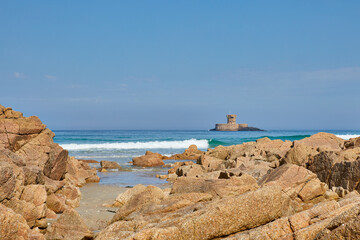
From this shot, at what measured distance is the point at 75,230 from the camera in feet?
25.4

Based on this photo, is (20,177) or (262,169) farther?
(262,169)

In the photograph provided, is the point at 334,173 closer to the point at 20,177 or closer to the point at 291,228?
the point at 291,228

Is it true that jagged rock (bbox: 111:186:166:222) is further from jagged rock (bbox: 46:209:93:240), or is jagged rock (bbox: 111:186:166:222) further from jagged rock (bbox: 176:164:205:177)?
jagged rock (bbox: 176:164:205:177)

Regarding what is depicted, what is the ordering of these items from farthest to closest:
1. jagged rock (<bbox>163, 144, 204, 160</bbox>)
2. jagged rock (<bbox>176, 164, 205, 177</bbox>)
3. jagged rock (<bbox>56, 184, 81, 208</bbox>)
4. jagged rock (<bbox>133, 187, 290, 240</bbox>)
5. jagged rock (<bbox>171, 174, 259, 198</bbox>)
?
jagged rock (<bbox>163, 144, 204, 160</bbox>)
jagged rock (<bbox>176, 164, 205, 177</bbox>)
jagged rock (<bbox>56, 184, 81, 208</bbox>)
jagged rock (<bbox>171, 174, 259, 198</bbox>)
jagged rock (<bbox>133, 187, 290, 240</bbox>)

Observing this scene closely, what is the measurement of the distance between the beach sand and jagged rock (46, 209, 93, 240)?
31.2 inches

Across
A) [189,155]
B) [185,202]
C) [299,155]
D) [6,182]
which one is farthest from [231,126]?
[6,182]

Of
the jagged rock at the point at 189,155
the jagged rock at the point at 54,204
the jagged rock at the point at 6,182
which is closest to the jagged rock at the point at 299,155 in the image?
the jagged rock at the point at 54,204

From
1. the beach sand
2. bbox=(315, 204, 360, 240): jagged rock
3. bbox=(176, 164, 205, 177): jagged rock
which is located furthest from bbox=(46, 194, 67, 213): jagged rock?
bbox=(176, 164, 205, 177): jagged rock

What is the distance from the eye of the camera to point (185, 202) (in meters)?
7.68

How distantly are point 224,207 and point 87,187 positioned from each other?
11.0 metres

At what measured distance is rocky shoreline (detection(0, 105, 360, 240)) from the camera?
5223mm

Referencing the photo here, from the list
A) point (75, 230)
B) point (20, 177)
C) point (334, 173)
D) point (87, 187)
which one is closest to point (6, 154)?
point (20, 177)

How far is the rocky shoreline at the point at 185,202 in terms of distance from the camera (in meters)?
5.22

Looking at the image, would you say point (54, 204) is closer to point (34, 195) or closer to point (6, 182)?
point (34, 195)
